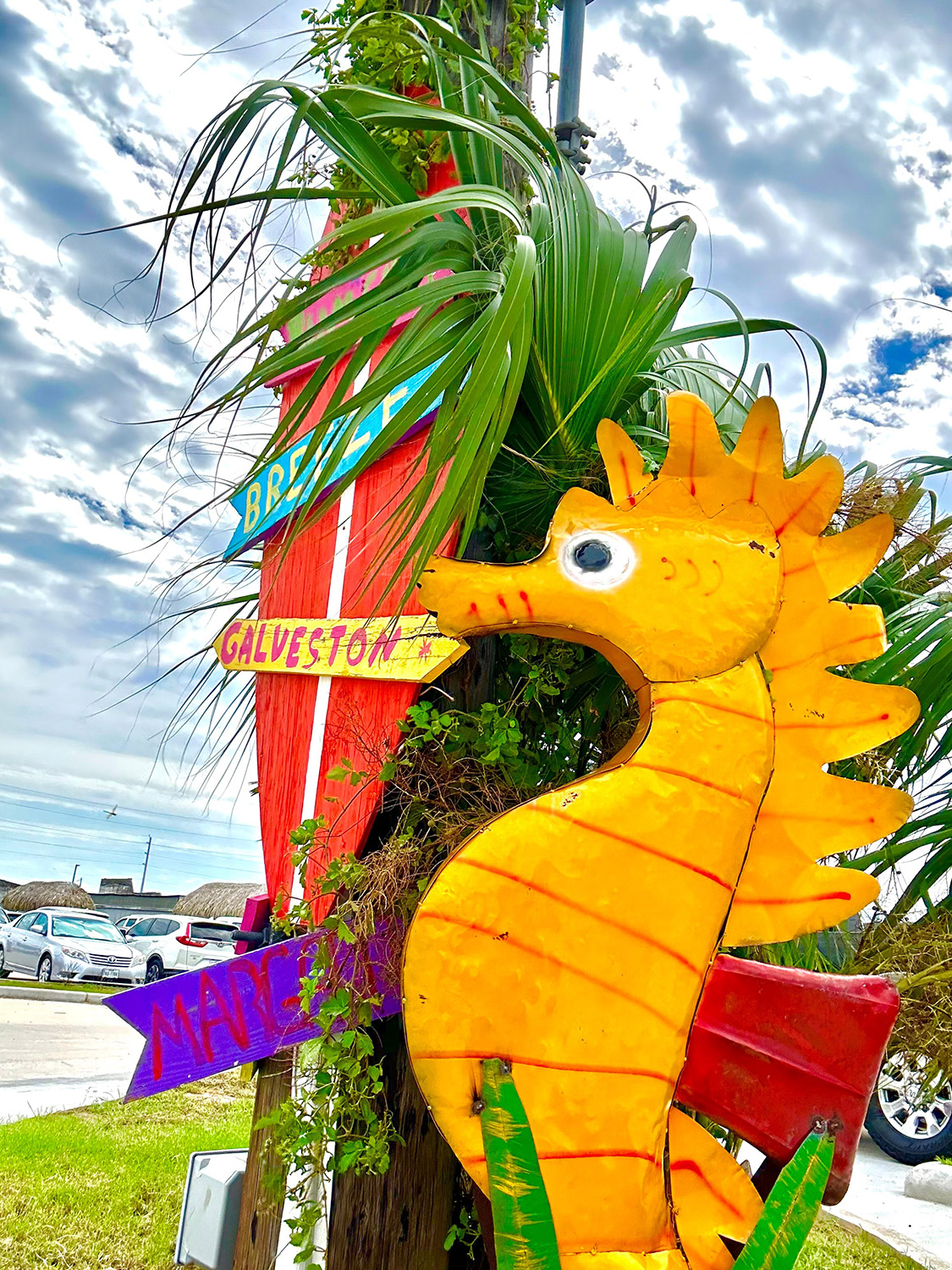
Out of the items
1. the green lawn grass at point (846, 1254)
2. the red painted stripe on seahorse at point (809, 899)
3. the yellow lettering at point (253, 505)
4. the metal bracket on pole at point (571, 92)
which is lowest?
the green lawn grass at point (846, 1254)

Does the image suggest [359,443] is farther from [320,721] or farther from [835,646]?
[835,646]

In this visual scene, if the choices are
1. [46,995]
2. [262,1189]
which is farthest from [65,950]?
[262,1189]

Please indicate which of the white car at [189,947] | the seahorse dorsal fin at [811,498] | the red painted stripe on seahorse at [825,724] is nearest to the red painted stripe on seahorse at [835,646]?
the red painted stripe on seahorse at [825,724]

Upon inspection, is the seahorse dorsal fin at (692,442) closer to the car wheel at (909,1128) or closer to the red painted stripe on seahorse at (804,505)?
the red painted stripe on seahorse at (804,505)

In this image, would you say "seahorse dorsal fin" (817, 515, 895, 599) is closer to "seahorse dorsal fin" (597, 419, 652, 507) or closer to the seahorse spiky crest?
the seahorse spiky crest

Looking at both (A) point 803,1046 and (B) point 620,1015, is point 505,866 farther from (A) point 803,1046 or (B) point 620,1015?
(A) point 803,1046

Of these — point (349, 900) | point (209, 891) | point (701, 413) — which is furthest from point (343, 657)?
point (209, 891)

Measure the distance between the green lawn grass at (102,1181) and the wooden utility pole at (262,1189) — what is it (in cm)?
104

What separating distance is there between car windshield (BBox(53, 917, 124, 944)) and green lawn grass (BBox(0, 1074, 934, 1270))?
25.7ft

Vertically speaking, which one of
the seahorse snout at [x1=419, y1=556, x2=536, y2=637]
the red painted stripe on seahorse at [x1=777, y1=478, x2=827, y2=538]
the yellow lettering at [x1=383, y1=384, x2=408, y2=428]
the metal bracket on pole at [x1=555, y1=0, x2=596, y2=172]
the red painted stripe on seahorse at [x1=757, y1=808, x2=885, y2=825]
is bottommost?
the red painted stripe on seahorse at [x1=757, y1=808, x2=885, y2=825]

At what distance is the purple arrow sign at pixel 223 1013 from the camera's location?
2088 millimetres

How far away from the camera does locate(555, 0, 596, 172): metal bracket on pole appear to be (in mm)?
3021

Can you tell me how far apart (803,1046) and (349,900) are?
883 mm

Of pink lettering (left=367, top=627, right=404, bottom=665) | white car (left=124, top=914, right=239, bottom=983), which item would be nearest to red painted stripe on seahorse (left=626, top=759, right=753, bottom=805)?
pink lettering (left=367, top=627, right=404, bottom=665)
